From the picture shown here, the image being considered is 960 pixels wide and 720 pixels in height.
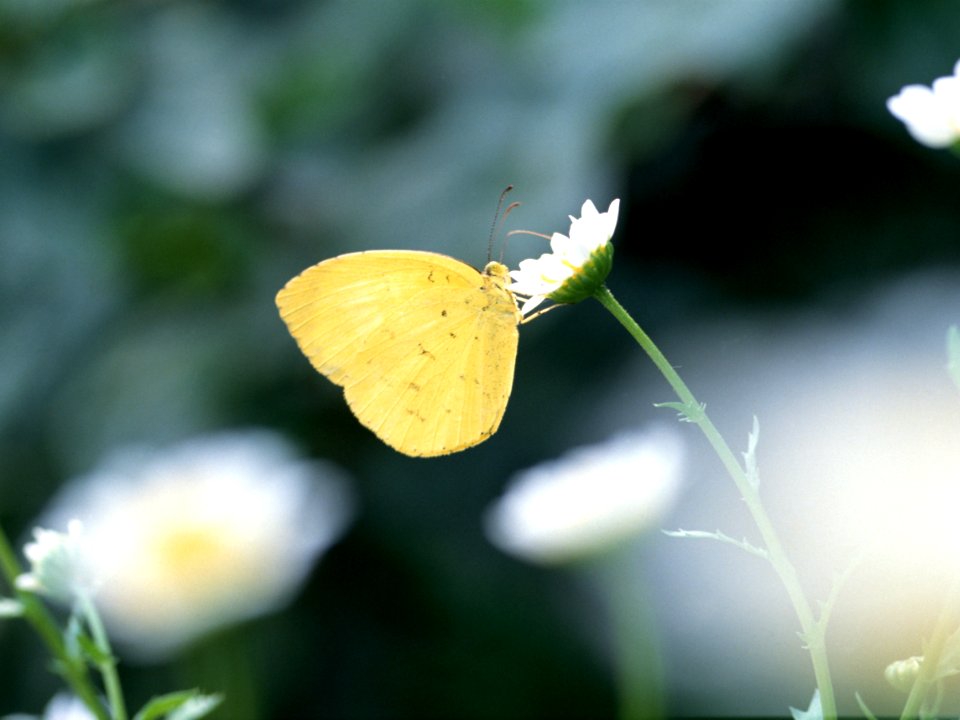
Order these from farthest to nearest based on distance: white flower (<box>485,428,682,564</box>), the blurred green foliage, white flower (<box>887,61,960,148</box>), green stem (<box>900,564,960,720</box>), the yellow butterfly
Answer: the blurred green foliage → white flower (<box>485,428,682,564</box>) → the yellow butterfly → white flower (<box>887,61,960,148</box>) → green stem (<box>900,564,960,720</box>)

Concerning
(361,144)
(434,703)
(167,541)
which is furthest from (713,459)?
(167,541)

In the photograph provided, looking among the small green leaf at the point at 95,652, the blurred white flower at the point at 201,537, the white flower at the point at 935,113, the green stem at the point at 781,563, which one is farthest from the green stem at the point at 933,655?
the blurred white flower at the point at 201,537

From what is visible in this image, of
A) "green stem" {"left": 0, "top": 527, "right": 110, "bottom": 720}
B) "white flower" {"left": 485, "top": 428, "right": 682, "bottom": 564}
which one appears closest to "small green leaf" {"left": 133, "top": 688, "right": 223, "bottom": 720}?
"green stem" {"left": 0, "top": 527, "right": 110, "bottom": 720}

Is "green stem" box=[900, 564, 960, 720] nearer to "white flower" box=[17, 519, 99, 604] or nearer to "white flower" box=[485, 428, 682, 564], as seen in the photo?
"white flower" box=[17, 519, 99, 604]

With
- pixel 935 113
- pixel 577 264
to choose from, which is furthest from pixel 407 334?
pixel 935 113

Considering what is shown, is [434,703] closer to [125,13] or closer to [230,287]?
[230,287]
